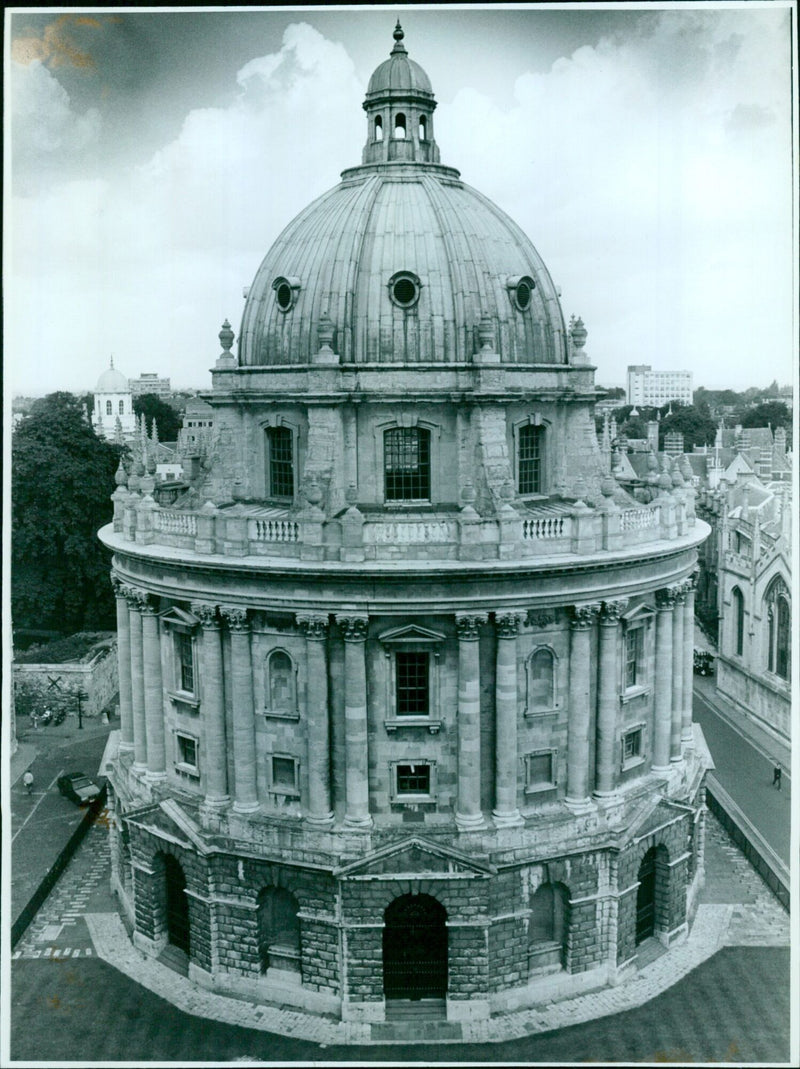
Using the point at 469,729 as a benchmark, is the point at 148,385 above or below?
above

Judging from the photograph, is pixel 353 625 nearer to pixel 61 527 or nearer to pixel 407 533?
pixel 407 533

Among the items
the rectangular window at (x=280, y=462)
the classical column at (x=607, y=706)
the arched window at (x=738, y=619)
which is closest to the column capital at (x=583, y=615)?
the classical column at (x=607, y=706)

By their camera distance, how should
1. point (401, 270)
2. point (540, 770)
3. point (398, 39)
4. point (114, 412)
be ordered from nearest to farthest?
point (398, 39) → point (540, 770) → point (401, 270) → point (114, 412)

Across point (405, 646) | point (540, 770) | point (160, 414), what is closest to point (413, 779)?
point (540, 770)

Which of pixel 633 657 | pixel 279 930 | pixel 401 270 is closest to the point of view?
pixel 279 930

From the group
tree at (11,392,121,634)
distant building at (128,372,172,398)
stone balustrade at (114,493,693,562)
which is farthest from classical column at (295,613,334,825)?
tree at (11,392,121,634)

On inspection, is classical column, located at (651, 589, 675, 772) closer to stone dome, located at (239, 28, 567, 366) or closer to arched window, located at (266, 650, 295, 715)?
stone dome, located at (239, 28, 567, 366)
